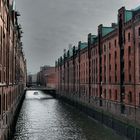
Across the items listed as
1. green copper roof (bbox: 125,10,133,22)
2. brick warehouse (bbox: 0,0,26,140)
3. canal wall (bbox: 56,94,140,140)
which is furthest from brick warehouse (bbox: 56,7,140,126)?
brick warehouse (bbox: 0,0,26,140)

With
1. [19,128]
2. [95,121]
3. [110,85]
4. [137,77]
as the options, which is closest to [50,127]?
[19,128]

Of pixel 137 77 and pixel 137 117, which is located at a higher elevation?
pixel 137 77

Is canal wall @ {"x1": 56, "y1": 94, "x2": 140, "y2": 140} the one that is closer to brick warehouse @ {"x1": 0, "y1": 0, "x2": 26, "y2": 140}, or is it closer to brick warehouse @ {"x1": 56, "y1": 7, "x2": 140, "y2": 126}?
brick warehouse @ {"x1": 56, "y1": 7, "x2": 140, "y2": 126}

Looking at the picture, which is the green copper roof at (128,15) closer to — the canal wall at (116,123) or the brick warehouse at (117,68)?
the brick warehouse at (117,68)

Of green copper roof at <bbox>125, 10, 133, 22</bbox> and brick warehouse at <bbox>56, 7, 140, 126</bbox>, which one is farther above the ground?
green copper roof at <bbox>125, 10, 133, 22</bbox>

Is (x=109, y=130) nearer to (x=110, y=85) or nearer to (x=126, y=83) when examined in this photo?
(x=126, y=83)

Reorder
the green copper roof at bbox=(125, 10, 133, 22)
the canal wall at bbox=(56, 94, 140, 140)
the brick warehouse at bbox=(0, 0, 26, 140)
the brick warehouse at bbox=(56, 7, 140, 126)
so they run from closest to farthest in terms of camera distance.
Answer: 1. the brick warehouse at bbox=(0, 0, 26, 140)
2. the canal wall at bbox=(56, 94, 140, 140)
3. the brick warehouse at bbox=(56, 7, 140, 126)
4. the green copper roof at bbox=(125, 10, 133, 22)

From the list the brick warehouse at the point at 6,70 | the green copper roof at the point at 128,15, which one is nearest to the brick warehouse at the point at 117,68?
the green copper roof at the point at 128,15

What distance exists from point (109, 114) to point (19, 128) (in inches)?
523

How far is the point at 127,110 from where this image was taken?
3328 centimetres

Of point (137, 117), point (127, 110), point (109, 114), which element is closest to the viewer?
point (137, 117)

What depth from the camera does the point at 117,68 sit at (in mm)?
42469

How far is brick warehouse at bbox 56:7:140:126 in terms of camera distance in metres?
35.1

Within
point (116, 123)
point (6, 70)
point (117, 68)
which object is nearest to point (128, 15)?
point (117, 68)
